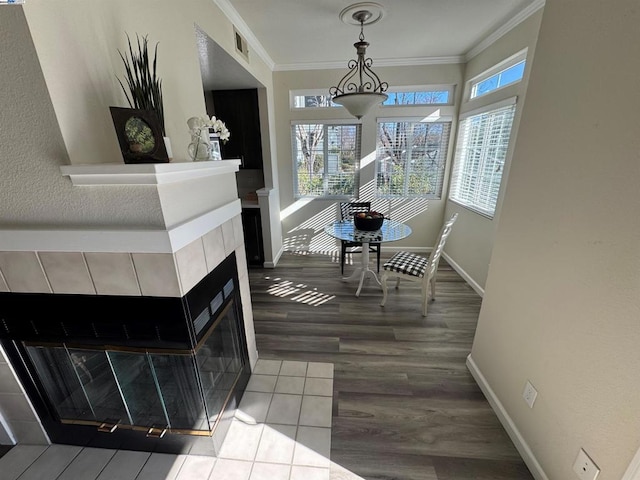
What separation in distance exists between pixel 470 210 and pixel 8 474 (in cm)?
420

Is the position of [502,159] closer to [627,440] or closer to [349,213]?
[349,213]

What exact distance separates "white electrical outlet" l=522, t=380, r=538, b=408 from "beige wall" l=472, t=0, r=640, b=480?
0.03 meters

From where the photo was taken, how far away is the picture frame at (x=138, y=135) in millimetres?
958

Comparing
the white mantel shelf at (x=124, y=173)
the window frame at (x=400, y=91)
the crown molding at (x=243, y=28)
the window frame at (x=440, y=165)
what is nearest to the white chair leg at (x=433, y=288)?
the window frame at (x=440, y=165)

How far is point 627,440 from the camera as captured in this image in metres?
0.92

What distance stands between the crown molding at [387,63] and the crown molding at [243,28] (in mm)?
286

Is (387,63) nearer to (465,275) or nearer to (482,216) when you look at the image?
(482,216)

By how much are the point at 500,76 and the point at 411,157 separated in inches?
51.9

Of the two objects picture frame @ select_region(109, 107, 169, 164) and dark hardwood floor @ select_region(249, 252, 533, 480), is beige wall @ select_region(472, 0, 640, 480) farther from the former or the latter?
picture frame @ select_region(109, 107, 169, 164)

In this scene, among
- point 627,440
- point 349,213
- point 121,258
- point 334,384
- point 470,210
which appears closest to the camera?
point 627,440

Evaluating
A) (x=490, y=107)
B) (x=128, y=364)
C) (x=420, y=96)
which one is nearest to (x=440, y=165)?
(x=420, y=96)

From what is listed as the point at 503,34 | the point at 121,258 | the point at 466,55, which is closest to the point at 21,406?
the point at 121,258

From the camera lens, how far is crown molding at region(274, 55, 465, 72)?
341 cm

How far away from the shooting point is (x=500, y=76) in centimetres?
282
